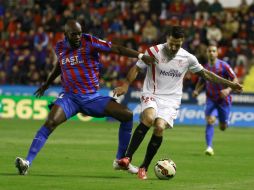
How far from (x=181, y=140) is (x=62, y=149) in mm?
4797

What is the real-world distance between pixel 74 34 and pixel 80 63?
50cm

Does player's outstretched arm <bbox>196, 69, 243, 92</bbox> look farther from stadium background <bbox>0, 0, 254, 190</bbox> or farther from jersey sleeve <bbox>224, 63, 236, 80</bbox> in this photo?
jersey sleeve <bbox>224, 63, 236, 80</bbox>

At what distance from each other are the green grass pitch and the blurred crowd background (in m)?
5.75

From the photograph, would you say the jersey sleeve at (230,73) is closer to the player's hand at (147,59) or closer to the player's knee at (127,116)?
the player's knee at (127,116)

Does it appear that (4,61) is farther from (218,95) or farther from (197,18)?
(218,95)

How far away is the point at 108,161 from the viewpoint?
14484mm

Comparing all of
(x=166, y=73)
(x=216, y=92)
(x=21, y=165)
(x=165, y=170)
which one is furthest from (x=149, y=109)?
(x=216, y=92)

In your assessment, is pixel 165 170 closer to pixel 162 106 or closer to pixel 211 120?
pixel 162 106

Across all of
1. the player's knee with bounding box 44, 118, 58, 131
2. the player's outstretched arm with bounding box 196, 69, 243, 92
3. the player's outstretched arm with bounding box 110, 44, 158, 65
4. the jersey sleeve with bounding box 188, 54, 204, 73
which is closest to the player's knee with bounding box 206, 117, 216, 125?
the player's outstretched arm with bounding box 196, 69, 243, 92

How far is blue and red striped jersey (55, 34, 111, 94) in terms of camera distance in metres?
Result: 12.2

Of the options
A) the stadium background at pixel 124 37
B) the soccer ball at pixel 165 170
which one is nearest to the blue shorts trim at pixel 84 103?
the soccer ball at pixel 165 170

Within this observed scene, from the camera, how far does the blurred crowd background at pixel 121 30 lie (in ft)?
100

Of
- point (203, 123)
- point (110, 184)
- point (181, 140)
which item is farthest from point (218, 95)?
point (203, 123)

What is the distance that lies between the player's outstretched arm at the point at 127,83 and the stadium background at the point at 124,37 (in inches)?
645
